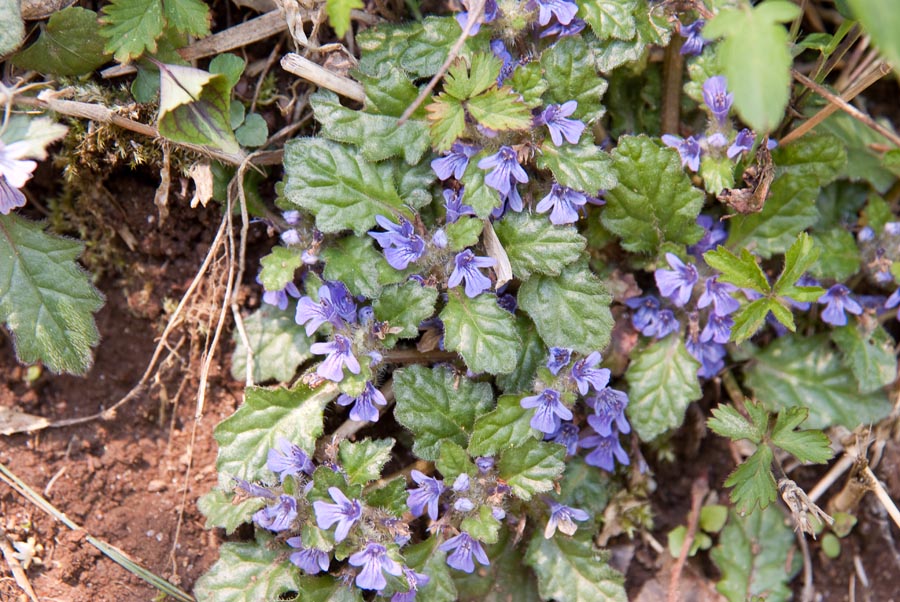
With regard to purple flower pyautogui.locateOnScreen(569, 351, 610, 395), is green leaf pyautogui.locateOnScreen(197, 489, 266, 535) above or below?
below

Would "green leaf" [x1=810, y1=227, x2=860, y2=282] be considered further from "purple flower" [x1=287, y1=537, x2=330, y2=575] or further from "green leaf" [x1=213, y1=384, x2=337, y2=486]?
"purple flower" [x1=287, y1=537, x2=330, y2=575]

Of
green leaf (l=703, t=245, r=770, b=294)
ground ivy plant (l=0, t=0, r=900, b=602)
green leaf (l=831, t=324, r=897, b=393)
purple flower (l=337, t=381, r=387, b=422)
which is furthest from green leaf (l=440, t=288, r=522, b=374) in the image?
green leaf (l=831, t=324, r=897, b=393)

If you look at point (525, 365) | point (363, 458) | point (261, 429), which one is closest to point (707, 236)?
point (525, 365)

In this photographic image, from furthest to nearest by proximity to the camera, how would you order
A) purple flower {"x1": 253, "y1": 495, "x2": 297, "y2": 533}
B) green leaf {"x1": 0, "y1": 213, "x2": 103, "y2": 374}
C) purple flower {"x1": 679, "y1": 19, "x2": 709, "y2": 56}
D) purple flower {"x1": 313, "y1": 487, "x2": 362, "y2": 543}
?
purple flower {"x1": 679, "y1": 19, "x2": 709, "y2": 56} < green leaf {"x1": 0, "y1": 213, "x2": 103, "y2": 374} < purple flower {"x1": 253, "y1": 495, "x2": 297, "y2": 533} < purple flower {"x1": 313, "y1": 487, "x2": 362, "y2": 543}

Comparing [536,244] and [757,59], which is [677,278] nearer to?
[536,244]

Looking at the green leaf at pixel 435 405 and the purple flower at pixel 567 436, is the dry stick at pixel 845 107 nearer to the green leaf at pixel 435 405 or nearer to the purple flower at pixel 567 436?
the purple flower at pixel 567 436

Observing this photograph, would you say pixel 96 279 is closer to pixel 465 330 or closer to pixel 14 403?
pixel 14 403
